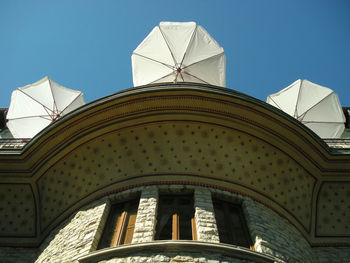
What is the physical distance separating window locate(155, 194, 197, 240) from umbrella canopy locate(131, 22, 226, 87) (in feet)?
24.0

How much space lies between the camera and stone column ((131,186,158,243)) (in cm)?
763

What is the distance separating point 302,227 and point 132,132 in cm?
628

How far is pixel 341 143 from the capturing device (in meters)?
13.2

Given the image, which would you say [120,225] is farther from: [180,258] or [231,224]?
[231,224]

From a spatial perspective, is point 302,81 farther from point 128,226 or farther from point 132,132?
point 128,226

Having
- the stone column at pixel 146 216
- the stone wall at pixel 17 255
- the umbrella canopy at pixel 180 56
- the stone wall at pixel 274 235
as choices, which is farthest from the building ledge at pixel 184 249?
the umbrella canopy at pixel 180 56

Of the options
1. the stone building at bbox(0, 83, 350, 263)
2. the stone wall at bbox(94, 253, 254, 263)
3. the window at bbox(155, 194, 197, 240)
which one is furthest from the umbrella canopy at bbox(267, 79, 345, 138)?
the stone wall at bbox(94, 253, 254, 263)

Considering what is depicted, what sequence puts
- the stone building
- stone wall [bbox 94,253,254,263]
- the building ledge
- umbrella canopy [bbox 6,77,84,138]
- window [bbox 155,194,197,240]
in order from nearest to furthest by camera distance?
1. stone wall [bbox 94,253,254,263]
2. the building ledge
3. window [bbox 155,194,197,240]
4. the stone building
5. umbrella canopy [bbox 6,77,84,138]

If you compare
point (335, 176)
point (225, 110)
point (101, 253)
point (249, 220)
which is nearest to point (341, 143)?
point (335, 176)

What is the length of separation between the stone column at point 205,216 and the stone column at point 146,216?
44.7 inches

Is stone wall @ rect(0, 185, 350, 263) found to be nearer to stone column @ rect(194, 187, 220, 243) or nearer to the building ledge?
stone column @ rect(194, 187, 220, 243)

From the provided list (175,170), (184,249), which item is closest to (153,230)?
(184,249)

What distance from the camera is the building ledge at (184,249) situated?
694 centimetres

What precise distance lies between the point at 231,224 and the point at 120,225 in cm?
306
